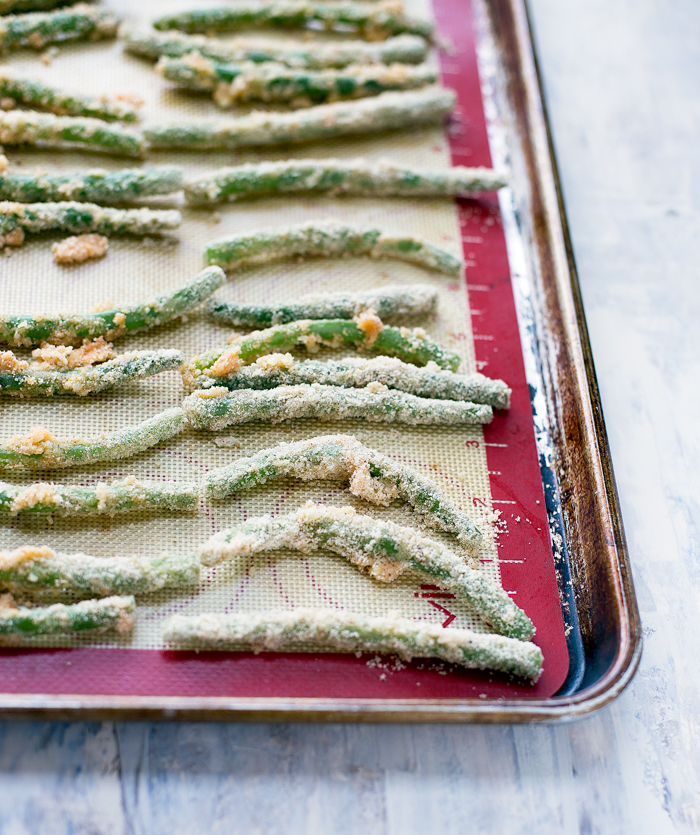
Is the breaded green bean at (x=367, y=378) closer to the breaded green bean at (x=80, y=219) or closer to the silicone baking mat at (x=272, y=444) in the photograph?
the silicone baking mat at (x=272, y=444)

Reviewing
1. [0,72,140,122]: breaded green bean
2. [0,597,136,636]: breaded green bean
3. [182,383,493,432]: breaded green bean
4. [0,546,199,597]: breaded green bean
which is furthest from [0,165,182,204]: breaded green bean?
[0,597,136,636]: breaded green bean

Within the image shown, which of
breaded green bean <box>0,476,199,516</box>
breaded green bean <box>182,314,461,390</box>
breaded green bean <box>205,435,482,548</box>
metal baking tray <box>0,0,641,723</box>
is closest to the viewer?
metal baking tray <box>0,0,641,723</box>

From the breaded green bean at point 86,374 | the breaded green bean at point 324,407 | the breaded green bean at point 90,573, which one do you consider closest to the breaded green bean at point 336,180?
the breaded green bean at point 86,374

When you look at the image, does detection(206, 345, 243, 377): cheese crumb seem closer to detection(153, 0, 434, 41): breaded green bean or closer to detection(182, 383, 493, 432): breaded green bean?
detection(182, 383, 493, 432): breaded green bean

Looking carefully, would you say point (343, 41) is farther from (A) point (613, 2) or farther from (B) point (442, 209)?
(A) point (613, 2)

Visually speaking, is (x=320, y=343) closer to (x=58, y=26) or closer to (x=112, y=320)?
(x=112, y=320)

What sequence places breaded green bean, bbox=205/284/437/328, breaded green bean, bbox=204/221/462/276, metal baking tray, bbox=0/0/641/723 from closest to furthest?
metal baking tray, bbox=0/0/641/723 → breaded green bean, bbox=205/284/437/328 → breaded green bean, bbox=204/221/462/276
